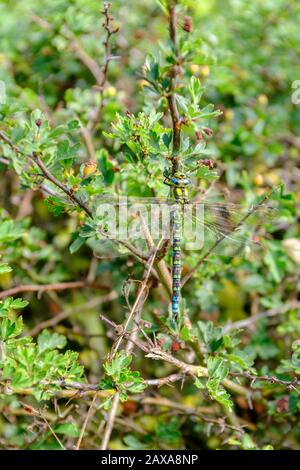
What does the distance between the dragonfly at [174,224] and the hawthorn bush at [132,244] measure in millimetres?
37

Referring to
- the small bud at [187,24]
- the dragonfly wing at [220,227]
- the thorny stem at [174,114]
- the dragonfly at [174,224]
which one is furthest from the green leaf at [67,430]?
the small bud at [187,24]

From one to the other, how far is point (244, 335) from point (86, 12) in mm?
1379

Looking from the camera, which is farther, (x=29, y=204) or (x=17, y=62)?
(x=17, y=62)

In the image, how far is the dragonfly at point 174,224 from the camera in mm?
1515

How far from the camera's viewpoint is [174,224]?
159 cm

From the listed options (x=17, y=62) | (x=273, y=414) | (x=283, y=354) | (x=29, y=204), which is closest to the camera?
(x=273, y=414)

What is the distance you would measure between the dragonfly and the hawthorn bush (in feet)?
0.12

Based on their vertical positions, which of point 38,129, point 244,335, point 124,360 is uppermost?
point 38,129

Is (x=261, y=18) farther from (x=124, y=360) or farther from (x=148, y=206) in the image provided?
(x=124, y=360)

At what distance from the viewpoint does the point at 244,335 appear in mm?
2213

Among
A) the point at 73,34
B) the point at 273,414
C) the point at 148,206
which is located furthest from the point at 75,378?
the point at 73,34

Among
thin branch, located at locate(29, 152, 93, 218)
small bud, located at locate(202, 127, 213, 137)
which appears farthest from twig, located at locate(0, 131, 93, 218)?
small bud, located at locate(202, 127, 213, 137)

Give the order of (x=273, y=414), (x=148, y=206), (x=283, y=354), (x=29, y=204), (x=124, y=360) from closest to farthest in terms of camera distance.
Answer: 1. (x=124, y=360)
2. (x=148, y=206)
3. (x=273, y=414)
4. (x=283, y=354)
5. (x=29, y=204)

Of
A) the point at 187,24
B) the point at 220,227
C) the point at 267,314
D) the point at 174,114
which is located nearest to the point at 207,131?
the point at 174,114
